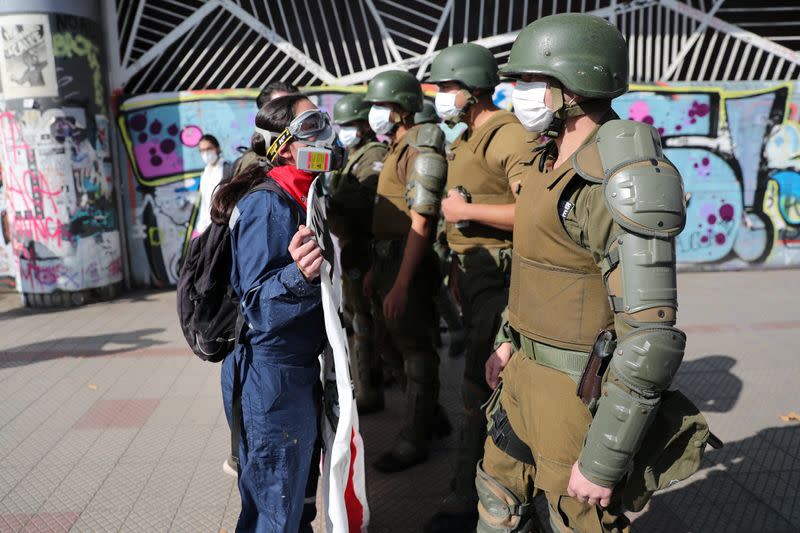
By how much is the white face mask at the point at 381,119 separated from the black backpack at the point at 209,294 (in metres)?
1.90

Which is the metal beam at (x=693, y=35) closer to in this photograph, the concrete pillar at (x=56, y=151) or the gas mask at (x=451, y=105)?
the gas mask at (x=451, y=105)

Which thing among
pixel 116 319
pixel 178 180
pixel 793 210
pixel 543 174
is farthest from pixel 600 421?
pixel 793 210

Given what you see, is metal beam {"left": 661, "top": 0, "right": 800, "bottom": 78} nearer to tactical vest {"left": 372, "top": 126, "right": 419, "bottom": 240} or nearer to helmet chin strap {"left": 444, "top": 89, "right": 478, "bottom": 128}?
tactical vest {"left": 372, "top": 126, "right": 419, "bottom": 240}

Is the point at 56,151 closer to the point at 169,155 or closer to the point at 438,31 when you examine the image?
the point at 169,155

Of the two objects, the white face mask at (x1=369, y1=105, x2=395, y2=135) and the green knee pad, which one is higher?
the white face mask at (x1=369, y1=105, x2=395, y2=135)

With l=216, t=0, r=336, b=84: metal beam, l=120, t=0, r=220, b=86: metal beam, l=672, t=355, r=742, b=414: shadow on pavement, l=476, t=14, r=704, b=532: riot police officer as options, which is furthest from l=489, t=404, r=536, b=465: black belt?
l=120, t=0, r=220, b=86: metal beam

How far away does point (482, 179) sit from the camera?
3.00 m

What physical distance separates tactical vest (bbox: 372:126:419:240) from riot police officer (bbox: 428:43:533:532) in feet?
1.92

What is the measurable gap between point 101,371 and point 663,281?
199 inches

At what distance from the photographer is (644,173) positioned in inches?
60.0

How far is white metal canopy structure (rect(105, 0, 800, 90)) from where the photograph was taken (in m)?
7.87

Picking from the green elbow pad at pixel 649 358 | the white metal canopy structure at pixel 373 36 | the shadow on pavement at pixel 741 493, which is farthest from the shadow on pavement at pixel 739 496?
the white metal canopy structure at pixel 373 36

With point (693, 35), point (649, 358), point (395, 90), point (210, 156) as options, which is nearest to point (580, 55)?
point (649, 358)

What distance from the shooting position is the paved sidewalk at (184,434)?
10.3ft
